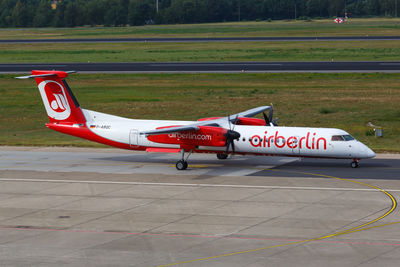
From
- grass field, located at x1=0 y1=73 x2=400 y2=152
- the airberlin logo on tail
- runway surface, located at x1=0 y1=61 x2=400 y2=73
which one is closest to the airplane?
the airberlin logo on tail

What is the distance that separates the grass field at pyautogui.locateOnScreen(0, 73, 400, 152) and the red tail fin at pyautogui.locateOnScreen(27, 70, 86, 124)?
7.63 meters

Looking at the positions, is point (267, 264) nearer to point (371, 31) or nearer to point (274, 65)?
point (274, 65)

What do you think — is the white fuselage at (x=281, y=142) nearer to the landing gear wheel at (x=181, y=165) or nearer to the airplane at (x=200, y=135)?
the airplane at (x=200, y=135)

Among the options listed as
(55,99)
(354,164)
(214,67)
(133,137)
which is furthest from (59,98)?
(214,67)

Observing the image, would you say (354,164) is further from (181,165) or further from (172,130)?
(172,130)

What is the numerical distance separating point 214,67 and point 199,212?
189 ft

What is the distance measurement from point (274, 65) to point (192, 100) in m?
23.4

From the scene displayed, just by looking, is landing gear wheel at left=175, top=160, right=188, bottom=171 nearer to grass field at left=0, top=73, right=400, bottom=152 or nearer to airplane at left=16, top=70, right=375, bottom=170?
airplane at left=16, top=70, right=375, bottom=170

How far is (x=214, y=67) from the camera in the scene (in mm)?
83812

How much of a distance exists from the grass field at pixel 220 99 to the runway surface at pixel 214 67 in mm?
3852

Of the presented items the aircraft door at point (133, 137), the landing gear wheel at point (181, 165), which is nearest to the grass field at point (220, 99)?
the aircraft door at point (133, 137)

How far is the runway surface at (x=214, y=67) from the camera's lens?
79375 millimetres

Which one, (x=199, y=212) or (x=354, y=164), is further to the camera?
(x=354, y=164)

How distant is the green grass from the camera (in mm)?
93875
